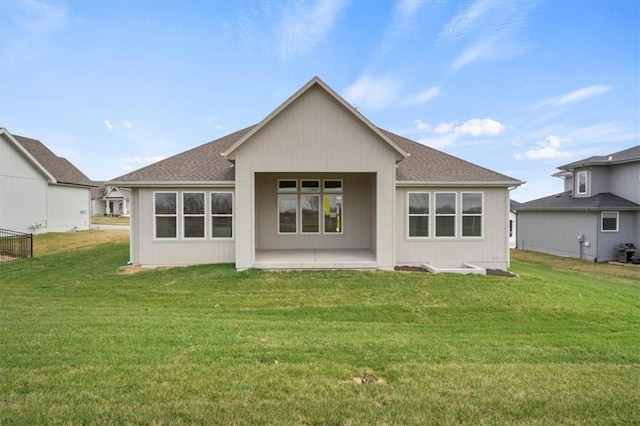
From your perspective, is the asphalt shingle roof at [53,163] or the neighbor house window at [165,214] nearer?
the neighbor house window at [165,214]

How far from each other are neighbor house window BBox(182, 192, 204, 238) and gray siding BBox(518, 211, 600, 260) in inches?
832

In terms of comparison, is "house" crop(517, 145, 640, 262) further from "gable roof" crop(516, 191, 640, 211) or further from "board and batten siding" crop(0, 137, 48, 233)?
"board and batten siding" crop(0, 137, 48, 233)

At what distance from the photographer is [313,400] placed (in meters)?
3.46

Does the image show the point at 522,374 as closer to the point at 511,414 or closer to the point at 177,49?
the point at 511,414

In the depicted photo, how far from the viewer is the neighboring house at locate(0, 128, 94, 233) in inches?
795

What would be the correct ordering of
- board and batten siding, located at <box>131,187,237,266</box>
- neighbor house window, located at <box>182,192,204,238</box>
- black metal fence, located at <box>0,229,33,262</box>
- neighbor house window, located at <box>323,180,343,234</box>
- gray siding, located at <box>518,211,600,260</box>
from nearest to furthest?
board and batten siding, located at <box>131,187,237,266</box>, neighbor house window, located at <box>182,192,204,238</box>, neighbor house window, located at <box>323,180,343,234</box>, black metal fence, located at <box>0,229,33,262</box>, gray siding, located at <box>518,211,600,260</box>

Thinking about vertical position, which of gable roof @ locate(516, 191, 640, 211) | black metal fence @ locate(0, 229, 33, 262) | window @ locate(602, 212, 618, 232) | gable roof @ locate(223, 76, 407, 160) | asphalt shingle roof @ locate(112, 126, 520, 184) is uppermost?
gable roof @ locate(223, 76, 407, 160)

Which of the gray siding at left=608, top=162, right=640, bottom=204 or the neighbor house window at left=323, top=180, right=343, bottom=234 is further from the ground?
the gray siding at left=608, top=162, right=640, bottom=204

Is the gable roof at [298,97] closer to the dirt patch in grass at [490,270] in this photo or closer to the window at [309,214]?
the dirt patch in grass at [490,270]

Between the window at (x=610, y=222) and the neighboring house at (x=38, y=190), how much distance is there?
111 feet

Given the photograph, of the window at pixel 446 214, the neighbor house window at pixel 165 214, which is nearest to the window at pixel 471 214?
the window at pixel 446 214

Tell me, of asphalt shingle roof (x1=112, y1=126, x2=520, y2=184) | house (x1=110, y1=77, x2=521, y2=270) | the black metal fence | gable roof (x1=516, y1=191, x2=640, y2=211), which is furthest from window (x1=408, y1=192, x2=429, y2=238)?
the black metal fence

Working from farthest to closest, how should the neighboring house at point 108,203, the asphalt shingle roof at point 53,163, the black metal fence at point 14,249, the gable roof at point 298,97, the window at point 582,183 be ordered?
the neighboring house at point 108,203 → the asphalt shingle roof at point 53,163 → the window at point 582,183 → the black metal fence at point 14,249 → the gable roof at point 298,97

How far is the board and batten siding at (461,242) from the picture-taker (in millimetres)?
12430
